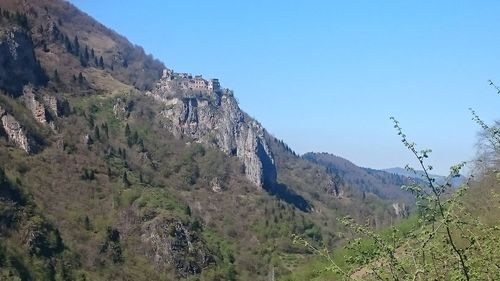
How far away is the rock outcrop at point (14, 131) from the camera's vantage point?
357ft

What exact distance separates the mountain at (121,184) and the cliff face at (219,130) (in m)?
0.42

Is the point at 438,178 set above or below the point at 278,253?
below

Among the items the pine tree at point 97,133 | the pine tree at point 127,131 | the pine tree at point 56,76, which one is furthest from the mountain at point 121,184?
A: the pine tree at point 56,76

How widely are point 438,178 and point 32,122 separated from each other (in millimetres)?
118096

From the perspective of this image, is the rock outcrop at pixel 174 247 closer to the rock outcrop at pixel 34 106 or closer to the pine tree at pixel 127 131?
the rock outcrop at pixel 34 106

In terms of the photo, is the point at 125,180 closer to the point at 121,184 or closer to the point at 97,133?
the point at 121,184

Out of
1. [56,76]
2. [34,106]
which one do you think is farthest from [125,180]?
[56,76]

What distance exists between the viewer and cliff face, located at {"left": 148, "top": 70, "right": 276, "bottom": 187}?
178m

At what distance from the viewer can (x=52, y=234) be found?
291ft

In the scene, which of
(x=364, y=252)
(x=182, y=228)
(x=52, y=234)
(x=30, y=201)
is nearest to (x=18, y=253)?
(x=52, y=234)

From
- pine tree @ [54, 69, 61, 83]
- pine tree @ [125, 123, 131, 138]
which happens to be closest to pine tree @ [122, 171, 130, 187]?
pine tree @ [125, 123, 131, 138]

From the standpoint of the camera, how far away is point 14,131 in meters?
109

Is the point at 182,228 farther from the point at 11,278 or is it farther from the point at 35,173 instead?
the point at 11,278

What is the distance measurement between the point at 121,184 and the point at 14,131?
22104 mm
